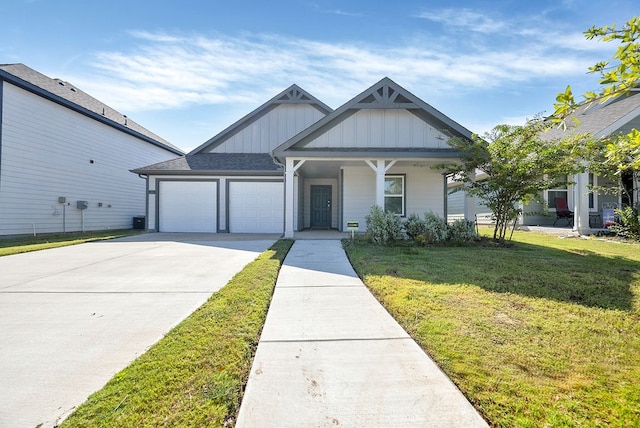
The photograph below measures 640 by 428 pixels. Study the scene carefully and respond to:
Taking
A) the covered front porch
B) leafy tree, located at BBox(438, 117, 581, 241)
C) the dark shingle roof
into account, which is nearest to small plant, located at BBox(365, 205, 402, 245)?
leafy tree, located at BBox(438, 117, 581, 241)

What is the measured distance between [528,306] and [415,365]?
213 cm

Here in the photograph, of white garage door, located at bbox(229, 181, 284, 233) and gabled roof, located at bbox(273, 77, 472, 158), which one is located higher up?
gabled roof, located at bbox(273, 77, 472, 158)

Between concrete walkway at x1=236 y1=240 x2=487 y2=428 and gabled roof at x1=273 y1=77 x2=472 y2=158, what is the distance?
254 inches

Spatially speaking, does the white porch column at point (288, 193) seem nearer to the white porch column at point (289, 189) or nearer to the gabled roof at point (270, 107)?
the white porch column at point (289, 189)

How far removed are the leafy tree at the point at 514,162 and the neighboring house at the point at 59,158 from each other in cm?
1500

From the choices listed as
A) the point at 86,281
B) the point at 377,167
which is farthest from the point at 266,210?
the point at 86,281

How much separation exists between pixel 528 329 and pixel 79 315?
476 cm

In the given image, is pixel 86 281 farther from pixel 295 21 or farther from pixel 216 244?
pixel 295 21

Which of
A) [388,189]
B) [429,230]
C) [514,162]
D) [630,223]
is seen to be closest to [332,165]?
[388,189]

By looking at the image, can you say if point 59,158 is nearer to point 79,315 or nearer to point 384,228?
point 79,315

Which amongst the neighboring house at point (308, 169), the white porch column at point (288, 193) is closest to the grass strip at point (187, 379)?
the white porch column at point (288, 193)

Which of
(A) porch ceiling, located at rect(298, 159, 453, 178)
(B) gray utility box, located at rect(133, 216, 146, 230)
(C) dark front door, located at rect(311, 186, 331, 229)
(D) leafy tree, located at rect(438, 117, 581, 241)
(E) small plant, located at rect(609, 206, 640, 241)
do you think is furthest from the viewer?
(B) gray utility box, located at rect(133, 216, 146, 230)

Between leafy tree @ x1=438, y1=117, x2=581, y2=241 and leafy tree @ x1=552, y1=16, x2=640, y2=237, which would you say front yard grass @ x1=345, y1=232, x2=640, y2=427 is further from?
leafy tree @ x1=438, y1=117, x2=581, y2=241

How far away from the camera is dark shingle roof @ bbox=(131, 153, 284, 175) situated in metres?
12.4
